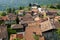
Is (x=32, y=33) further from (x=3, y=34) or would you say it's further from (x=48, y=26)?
(x=3, y=34)

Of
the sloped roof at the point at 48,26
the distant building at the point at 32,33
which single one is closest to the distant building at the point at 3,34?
the sloped roof at the point at 48,26

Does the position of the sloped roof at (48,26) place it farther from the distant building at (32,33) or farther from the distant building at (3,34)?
the distant building at (3,34)

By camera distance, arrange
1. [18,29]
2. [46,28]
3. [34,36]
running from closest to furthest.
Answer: [34,36]
[46,28]
[18,29]

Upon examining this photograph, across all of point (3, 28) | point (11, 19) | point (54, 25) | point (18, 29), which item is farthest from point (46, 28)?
point (11, 19)

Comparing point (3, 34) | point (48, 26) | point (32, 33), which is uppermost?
point (32, 33)

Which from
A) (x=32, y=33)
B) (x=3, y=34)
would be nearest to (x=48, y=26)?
(x=32, y=33)

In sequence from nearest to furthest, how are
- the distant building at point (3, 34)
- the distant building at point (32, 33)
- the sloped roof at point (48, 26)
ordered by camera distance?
the distant building at point (32, 33) < the sloped roof at point (48, 26) < the distant building at point (3, 34)

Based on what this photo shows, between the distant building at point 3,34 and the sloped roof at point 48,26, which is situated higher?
the sloped roof at point 48,26

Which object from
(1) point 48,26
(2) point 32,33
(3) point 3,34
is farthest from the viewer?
(3) point 3,34

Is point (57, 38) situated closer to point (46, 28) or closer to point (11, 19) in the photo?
point (46, 28)

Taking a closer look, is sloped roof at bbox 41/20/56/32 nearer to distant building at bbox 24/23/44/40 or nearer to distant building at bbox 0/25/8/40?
distant building at bbox 24/23/44/40

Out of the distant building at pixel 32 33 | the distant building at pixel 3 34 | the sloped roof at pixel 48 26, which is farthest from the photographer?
the distant building at pixel 3 34
